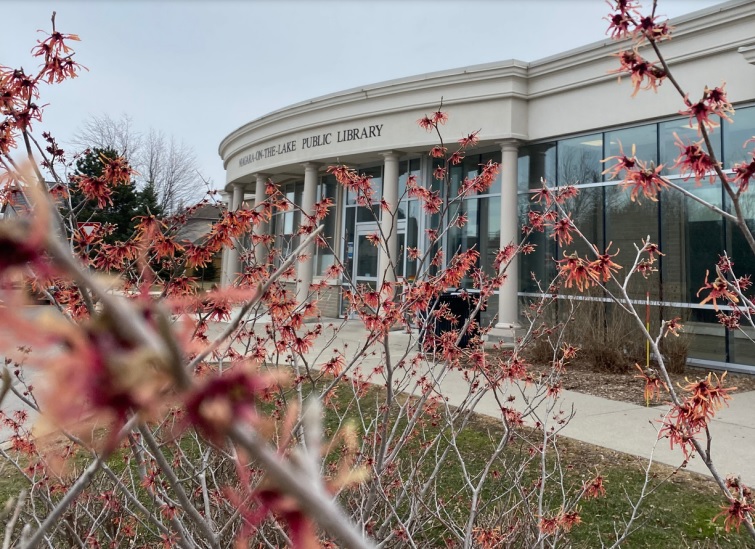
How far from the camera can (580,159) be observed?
12.6m

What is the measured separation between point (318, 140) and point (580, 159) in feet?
25.3

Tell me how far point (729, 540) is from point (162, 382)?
14.6ft

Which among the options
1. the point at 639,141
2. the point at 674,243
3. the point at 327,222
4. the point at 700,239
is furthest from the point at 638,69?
the point at 327,222

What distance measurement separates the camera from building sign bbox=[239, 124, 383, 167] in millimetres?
14906

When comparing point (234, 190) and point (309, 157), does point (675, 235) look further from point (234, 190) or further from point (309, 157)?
point (234, 190)

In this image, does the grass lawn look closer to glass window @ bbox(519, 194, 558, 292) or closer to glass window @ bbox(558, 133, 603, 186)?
glass window @ bbox(519, 194, 558, 292)

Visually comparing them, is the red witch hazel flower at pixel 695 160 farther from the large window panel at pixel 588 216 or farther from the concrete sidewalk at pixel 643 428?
the large window panel at pixel 588 216

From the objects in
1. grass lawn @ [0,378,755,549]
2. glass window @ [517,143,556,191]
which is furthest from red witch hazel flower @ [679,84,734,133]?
glass window @ [517,143,556,191]

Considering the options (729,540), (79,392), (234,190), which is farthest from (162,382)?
(234,190)

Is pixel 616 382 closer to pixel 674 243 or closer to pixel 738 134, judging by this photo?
pixel 674 243

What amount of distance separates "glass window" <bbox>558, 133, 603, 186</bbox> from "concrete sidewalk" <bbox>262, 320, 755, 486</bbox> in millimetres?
6122

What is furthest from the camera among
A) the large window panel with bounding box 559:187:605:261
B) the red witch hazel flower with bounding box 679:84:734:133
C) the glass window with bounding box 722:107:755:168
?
the large window panel with bounding box 559:187:605:261

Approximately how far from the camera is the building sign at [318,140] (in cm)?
1491

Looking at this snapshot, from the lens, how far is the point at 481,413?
21.4ft
